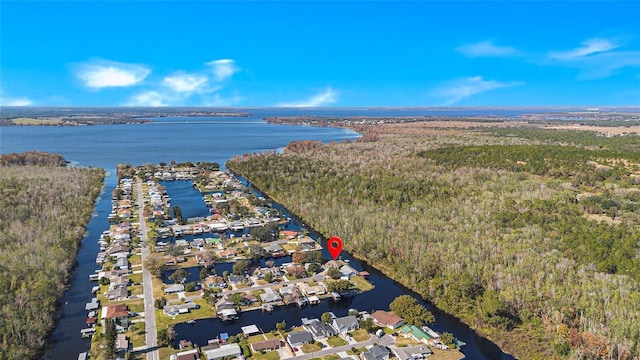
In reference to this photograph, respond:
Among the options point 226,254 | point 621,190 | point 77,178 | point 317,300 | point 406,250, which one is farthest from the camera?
point 77,178

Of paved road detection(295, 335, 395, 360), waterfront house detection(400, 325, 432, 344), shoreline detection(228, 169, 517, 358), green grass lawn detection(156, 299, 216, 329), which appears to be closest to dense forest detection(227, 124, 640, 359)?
shoreline detection(228, 169, 517, 358)

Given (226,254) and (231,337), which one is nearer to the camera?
(231,337)

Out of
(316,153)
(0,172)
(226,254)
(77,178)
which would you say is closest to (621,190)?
(226,254)

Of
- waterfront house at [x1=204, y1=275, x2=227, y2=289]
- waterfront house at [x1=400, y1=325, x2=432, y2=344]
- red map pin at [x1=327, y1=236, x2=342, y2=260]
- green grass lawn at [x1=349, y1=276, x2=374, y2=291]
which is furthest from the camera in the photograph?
red map pin at [x1=327, y1=236, x2=342, y2=260]

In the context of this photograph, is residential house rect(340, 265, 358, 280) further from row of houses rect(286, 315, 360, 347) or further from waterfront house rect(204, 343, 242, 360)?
waterfront house rect(204, 343, 242, 360)

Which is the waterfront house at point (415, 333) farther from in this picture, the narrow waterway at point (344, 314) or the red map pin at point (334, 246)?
the red map pin at point (334, 246)

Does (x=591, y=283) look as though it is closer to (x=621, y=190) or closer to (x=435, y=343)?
(x=435, y=343)
